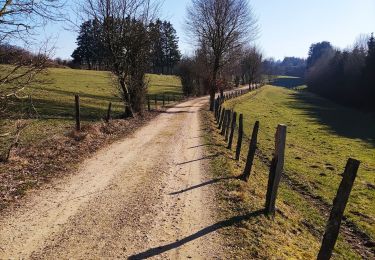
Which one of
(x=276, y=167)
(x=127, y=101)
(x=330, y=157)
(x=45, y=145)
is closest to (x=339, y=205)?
(x=276, y=167)

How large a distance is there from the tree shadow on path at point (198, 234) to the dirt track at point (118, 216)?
2 centimetres

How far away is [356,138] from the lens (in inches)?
1468

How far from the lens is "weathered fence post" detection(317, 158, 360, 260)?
706 centimetres

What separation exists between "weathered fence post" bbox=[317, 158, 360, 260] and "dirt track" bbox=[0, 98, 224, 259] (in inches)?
83.0

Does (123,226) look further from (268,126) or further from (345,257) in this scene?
(268,126)

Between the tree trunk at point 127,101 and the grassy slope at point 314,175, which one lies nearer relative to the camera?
the grassy slope at point 314,175

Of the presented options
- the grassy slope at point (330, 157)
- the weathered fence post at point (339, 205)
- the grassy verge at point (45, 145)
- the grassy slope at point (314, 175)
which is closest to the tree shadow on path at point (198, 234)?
the grassy slope at point (314, 175)

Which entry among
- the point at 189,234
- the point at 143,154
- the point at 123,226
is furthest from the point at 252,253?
the point at 143,154

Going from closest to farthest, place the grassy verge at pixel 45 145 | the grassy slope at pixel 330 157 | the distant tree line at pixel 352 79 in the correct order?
the grassy verge at pixel 45 145 → the grassy slope at pixel 330 157 → the distant tree line at pixel 352 79

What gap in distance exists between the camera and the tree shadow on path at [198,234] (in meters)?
7.48

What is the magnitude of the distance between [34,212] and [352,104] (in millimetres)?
74522

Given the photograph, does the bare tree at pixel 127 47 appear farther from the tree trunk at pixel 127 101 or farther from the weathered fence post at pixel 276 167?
the weathered fence post at pixel 276 167

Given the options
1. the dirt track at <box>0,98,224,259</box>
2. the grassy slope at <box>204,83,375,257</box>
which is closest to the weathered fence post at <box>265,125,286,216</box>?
the grassy slope at <box>204,83,375,257</box>

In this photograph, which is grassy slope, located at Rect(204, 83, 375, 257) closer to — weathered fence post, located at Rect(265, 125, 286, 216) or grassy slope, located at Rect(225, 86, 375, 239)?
grassy slope, located at Rect(225, 86, 375, 239)
